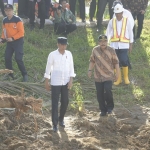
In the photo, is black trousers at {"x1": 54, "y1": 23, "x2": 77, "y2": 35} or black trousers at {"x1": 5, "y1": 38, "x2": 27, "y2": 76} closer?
black trousers at {"x1": 5, "y1": 38, "x2": 27, "y2": 76}

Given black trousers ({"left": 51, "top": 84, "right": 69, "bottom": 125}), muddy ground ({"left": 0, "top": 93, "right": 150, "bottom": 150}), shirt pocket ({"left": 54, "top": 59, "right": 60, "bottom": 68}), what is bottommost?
muddy ground ({"left": 0, "top": 93, "right": 150, "bottom": 150})

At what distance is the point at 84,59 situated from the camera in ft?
41.0

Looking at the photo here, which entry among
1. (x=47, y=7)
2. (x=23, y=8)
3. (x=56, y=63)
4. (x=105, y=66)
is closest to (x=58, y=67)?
(x=56, y=63)

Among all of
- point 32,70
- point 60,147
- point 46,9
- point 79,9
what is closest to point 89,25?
point 79,9

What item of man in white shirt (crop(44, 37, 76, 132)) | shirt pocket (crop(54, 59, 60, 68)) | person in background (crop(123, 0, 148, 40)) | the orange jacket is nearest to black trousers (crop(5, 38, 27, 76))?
the orange jacket

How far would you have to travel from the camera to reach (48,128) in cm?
826

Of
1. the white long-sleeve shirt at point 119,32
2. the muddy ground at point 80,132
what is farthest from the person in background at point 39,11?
the muddy ground at point 80,132

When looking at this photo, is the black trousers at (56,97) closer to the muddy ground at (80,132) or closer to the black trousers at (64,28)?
the muddy ground at (80,132)

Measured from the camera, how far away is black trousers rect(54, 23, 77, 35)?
13352 millimetres

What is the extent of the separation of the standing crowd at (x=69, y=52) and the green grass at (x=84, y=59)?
28 centimetres

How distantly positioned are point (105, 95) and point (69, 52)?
1.30 m

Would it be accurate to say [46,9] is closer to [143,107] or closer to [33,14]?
[33,14]

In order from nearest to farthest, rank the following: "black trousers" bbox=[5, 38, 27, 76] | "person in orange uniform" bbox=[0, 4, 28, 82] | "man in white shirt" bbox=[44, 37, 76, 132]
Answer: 1. "man in white shirt" bbox=[44, 37, 76, 132]
2. "person in orange uniform" bbox=[0, 4, 28, 82]
3. "black trousers" bbox=[5, 38, 27, 76]

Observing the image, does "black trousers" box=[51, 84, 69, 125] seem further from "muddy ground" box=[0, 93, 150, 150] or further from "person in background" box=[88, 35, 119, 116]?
"person in background" box=[88, 35, 119, 116]
